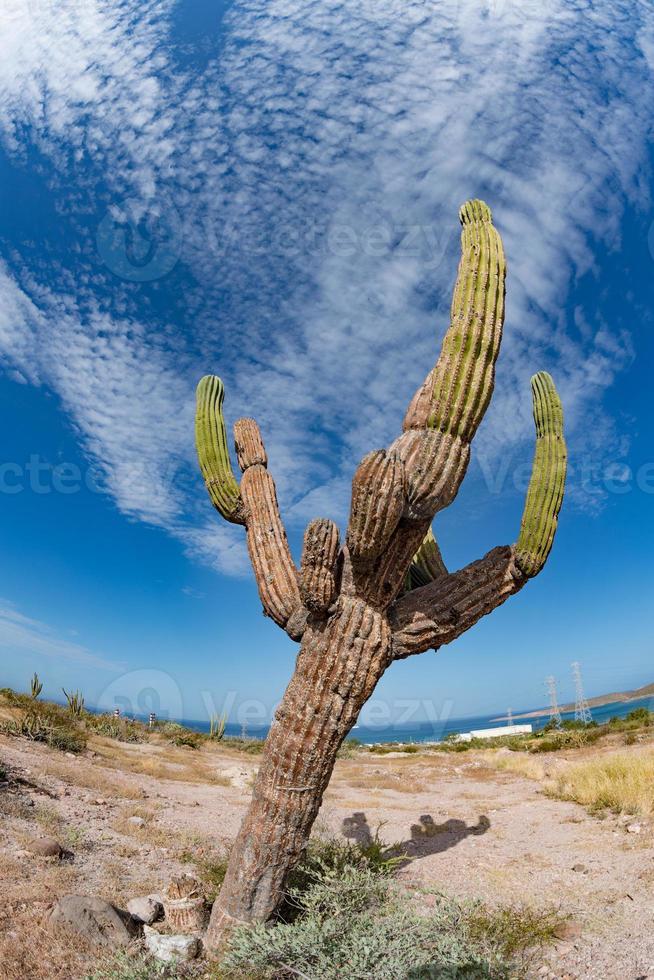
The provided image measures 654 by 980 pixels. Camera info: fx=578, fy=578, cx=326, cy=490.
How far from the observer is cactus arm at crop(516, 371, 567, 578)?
5086 mm

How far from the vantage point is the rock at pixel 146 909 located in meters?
4.70

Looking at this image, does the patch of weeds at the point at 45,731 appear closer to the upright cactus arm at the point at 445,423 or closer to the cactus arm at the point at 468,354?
the upright cactus arm at the point at 445,423

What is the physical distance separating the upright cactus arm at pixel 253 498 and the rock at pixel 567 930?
9.77 feet

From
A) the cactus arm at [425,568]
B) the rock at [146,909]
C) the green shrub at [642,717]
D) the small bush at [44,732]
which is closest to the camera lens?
the rock at [146,909]

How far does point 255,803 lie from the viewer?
4434mm

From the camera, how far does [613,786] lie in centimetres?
885

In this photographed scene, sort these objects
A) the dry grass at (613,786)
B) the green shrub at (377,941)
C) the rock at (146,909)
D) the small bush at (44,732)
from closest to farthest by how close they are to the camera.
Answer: the green shrub at (377,941) → the rock at (146,909) → the dry grass at (613,786) → the small bush at (44,732)

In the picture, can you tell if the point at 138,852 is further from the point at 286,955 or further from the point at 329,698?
the point at 329,698

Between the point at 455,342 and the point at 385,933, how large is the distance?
165 inches

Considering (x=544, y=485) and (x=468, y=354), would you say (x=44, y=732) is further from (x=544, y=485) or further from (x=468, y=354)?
(x=468, y=354)

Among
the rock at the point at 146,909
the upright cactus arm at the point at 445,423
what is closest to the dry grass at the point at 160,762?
the rock at the point at 146,909

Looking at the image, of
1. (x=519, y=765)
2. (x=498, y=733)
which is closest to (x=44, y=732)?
(x=519, y=765)

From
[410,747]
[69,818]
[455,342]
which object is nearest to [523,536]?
[455,342]

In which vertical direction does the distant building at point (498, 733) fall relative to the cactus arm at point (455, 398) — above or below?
below
